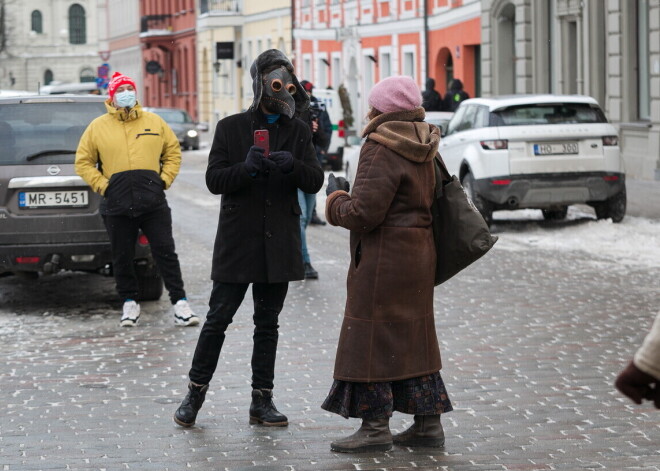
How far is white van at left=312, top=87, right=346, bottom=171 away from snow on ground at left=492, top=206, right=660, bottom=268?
41.0ft

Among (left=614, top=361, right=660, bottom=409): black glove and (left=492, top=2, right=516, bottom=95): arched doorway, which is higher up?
(left=492, top=2, right=516, bottom=95): arched doorway

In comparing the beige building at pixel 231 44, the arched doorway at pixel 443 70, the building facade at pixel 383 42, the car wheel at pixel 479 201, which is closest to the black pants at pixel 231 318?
the car wheel at pixel 479 201

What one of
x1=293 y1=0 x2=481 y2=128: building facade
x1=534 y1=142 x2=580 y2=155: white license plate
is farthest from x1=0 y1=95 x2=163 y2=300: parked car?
x1=293 y1=0 x2=481 y2=128: building facade

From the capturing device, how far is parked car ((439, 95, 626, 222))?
55.6 feet

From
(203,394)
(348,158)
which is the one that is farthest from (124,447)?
(348,158)

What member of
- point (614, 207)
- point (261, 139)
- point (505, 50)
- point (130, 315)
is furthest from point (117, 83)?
point (505, 50)

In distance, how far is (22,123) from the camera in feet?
37.3

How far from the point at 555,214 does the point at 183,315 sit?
9282 millimetres

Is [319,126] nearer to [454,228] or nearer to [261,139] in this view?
[261,139]

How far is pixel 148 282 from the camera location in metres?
11.8

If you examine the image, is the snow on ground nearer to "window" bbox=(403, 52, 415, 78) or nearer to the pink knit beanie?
the pink knit beanie

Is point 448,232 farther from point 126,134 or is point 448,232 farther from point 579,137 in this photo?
point 579,137

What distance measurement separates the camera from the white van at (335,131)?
31.8 metres

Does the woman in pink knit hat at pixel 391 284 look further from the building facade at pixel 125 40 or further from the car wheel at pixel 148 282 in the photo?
the building facade at pixel 125 40
